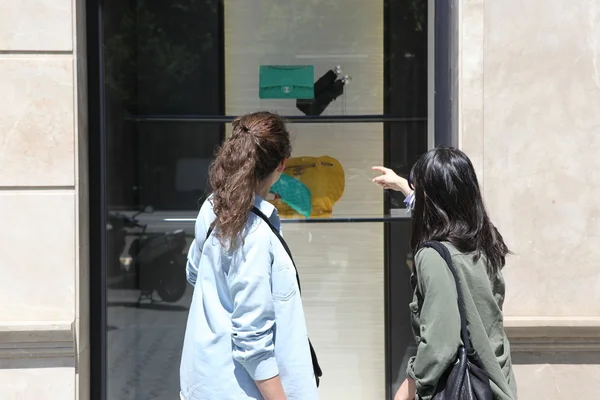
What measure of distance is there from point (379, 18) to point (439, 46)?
65 centimetres

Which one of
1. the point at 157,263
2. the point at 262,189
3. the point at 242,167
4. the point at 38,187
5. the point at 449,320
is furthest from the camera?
the point at 157,263

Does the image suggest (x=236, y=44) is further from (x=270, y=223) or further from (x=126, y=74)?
(x=270, y=223)

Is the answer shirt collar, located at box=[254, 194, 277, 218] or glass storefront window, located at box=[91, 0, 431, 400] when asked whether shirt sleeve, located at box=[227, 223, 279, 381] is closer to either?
shirt collar, located at box=[254, 194, 277, 218]

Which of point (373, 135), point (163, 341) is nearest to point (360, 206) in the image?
point (373, 135)

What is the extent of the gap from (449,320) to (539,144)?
72.8 inches

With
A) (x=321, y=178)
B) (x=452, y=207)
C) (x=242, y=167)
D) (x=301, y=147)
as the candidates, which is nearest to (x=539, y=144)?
(x=321, y=178)

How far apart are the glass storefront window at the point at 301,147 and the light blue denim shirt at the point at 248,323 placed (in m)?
2.06

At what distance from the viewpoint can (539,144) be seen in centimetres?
392

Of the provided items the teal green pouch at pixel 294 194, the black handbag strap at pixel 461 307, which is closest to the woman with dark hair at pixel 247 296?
the black handbag strap at pixel 461 307

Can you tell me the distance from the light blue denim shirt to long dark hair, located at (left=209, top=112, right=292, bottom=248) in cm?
6

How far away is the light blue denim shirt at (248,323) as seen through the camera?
Result: 96.5 inches

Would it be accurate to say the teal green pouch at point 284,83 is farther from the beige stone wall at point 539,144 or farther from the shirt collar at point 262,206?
the shirt collar at point 262,206

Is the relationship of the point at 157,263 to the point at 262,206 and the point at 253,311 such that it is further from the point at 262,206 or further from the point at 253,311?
the point at 253,311

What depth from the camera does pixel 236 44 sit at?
15.3 feet
